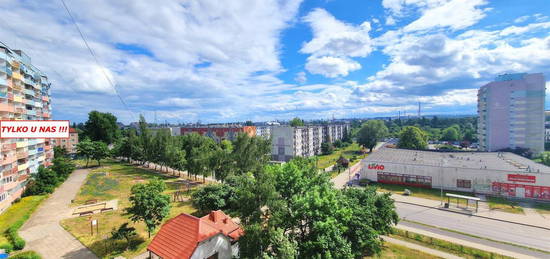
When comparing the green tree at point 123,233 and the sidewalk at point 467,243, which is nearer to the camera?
the green tree at point 123,233

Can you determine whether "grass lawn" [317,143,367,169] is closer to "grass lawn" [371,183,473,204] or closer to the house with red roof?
"grass lawn" [371,183,473,204]

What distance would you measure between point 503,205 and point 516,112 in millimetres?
54968

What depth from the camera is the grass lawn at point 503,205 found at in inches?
1207

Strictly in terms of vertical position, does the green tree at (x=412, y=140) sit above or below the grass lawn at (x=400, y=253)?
above

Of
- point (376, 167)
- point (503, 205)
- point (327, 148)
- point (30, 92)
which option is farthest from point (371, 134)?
point (30, 92)

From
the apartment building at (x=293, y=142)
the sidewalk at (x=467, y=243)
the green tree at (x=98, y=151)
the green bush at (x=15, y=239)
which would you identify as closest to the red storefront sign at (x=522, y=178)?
the sidewalk at (x=467, y=243)

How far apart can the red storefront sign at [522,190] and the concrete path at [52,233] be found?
173ft

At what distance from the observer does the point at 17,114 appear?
35.8 m

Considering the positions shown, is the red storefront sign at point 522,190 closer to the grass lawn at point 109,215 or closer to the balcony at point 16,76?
the grass lawn at point 109,215

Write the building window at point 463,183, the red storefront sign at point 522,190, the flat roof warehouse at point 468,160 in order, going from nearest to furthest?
the red storefront sign at point 522,190 < the flat roof warehouse at point 468,160 < the building window at point 463,183

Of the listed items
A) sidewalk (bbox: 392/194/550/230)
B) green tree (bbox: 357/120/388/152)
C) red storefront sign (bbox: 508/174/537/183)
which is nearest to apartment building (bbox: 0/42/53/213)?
sidewalk (bbox: 392/194/550/230)

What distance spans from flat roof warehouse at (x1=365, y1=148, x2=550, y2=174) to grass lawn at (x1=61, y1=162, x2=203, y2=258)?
131 feet

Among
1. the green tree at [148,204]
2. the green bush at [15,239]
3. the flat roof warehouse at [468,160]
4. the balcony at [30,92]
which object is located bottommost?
the green bush at [15,239]

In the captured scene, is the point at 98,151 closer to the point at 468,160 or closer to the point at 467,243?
the point at 467,243
